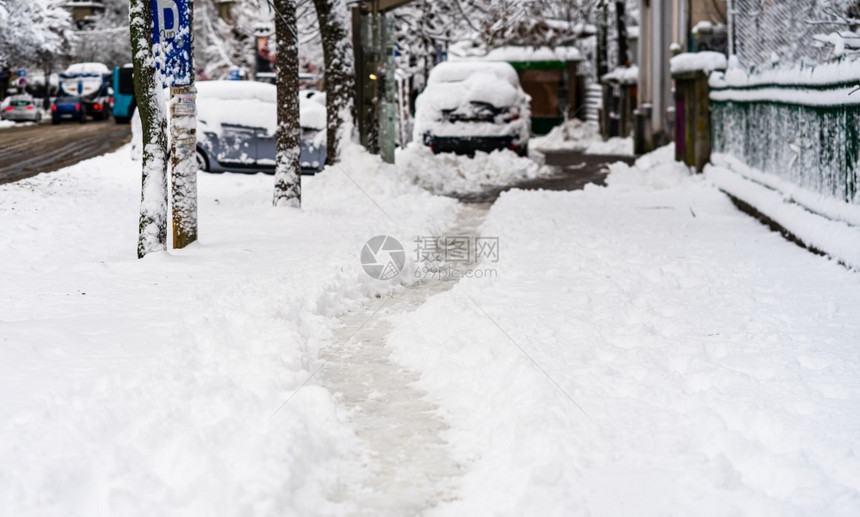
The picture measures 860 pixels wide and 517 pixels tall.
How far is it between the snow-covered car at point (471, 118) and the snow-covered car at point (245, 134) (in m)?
3.21

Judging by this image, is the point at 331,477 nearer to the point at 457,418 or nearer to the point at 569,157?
the point at 457,418

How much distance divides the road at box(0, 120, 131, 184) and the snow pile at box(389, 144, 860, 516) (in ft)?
37.2

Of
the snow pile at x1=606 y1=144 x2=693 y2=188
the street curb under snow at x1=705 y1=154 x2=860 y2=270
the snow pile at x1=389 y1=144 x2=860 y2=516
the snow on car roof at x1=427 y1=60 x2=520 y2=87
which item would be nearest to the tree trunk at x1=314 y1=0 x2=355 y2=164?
the snow pile at x1=606 y1=144 x2=693 y2=188

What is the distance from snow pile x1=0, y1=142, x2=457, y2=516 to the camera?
4469mm

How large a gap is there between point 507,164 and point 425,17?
13.7 meters

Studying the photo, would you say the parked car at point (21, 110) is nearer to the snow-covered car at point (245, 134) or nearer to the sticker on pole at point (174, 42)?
the snow-covered car at point (245, 134)

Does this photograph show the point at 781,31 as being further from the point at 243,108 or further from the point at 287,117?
the point at 243,108

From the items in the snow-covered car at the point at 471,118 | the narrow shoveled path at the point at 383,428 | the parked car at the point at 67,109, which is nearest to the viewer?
the narrow shoveled path at the point at 383,428

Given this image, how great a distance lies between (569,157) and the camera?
28500 mm

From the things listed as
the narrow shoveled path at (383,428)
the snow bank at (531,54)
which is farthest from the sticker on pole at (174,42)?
the snow bank at (531,54)

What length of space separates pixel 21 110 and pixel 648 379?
147 ft

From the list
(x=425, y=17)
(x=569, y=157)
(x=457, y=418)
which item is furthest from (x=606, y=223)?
(x=425, y=17)

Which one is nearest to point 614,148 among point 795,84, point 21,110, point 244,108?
point 244,108

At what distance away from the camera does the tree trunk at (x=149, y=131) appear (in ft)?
33.0
